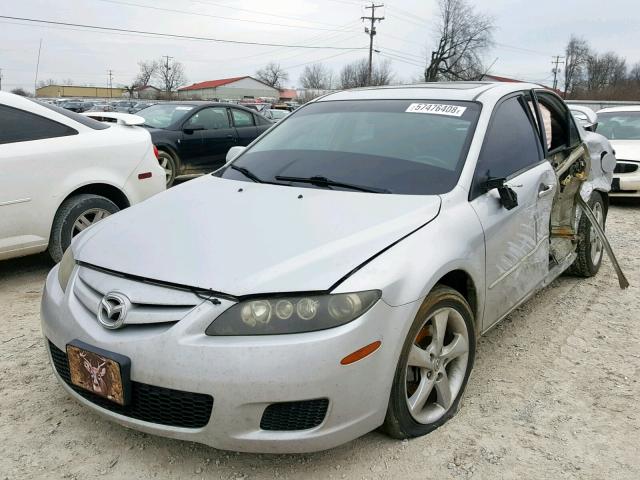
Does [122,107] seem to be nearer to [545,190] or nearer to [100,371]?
[545,190]

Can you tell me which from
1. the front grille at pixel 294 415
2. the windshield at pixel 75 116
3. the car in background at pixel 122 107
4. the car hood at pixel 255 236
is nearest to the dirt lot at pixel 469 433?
the front grille at pixel 294 415

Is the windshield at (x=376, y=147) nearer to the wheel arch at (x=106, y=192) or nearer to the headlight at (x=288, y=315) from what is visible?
the headlight at (x=288, y=315)

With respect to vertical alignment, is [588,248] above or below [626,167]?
below

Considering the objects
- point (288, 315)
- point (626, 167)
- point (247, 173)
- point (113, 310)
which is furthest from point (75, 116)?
point (626, 167)

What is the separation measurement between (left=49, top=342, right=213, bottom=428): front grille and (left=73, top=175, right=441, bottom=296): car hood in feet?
1.28

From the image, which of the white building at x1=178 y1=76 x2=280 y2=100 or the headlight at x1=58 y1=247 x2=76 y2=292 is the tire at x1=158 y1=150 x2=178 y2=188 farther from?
the white building at x1=178 y1=76 x2=280 y2=100

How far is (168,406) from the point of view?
6.73 ft

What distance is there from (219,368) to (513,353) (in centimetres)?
207

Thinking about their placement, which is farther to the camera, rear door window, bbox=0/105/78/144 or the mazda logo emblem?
rear door window, bbox=0/105/78/144

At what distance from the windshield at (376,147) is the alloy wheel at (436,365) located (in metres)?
0.66

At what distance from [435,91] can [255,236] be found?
1743 mm

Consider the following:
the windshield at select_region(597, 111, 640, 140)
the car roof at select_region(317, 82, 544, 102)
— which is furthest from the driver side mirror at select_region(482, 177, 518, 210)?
the windshield at select_region(597, 111, 640, 140)

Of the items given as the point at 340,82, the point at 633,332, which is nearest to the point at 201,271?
the point at 633,332

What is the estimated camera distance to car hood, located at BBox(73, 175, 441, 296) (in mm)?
2107
